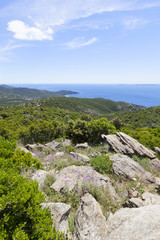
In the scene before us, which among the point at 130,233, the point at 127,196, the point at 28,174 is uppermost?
the point at 130,233

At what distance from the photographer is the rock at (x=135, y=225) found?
2961 millimetres

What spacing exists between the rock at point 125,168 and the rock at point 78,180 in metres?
1.34

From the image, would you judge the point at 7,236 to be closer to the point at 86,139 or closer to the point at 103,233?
the point at 103,233

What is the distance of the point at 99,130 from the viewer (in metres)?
13.4

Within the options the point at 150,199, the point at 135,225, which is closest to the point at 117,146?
the point at 150,199

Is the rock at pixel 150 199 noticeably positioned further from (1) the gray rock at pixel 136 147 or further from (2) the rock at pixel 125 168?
(1) the gray rock at pixel 136 147

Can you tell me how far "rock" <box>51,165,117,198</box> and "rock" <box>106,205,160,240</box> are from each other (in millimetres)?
1547

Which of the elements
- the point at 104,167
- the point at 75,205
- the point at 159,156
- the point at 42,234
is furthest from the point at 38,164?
the point at 159,156

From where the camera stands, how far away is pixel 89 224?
3.56m

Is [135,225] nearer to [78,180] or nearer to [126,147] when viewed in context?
[78,180]

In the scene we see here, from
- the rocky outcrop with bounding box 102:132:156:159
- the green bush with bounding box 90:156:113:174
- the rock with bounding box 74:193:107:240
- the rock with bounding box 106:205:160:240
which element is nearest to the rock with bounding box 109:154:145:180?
the green bush with bounding box 90:156:113:174

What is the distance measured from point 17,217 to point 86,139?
1122cm

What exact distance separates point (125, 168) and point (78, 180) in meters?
3.13

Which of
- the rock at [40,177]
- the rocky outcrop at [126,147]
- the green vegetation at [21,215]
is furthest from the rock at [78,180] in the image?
the rocky outcrop at [126,147]
